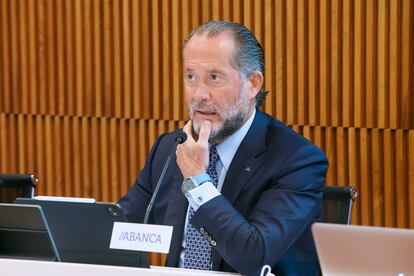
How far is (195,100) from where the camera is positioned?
3.31m

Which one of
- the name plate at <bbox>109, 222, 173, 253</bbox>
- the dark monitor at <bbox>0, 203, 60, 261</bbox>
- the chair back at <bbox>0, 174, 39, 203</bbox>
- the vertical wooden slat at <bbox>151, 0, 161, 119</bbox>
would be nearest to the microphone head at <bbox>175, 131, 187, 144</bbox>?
the name plate at <bbox>109, 222, 173, 253</bbox>

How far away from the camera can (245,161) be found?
3381 mm

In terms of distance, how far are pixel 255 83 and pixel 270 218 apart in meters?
0.56

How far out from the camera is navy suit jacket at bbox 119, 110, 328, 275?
306 cm

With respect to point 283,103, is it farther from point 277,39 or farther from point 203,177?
point 203,177

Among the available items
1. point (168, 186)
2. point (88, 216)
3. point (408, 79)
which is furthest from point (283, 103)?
point (88, 216)

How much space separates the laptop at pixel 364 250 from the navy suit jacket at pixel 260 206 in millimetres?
549

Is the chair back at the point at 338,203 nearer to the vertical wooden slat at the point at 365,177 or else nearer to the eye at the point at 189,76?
the eye at the point at 189,76

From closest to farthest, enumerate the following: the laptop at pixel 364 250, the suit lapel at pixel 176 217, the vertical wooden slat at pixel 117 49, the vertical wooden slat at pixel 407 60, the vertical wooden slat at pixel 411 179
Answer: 1. the laptop at pixel 364 250
2. the suit lapel at pixel 176 217
3. the vertical wooden slat at pixel 407 60
4. the vertical wooden slat at pixel 411 179
5. the vertical wooden slat at pixel 117 49

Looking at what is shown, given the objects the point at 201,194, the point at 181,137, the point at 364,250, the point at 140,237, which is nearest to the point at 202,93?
the point at 181,137

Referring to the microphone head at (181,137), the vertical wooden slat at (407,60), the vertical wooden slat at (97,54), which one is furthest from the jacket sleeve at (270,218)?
the vertical wooden slat at (97,54)

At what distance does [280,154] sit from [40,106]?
325 cm

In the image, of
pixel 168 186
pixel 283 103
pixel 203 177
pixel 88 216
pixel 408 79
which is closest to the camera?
pixel 88 216

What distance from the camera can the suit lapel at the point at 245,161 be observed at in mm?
3334
